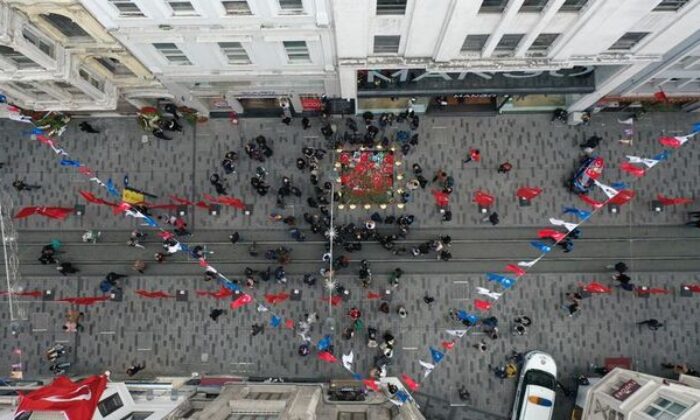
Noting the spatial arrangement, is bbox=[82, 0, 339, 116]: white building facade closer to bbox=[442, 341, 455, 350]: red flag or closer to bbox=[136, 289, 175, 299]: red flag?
bbox=[136, 289, 175, 299]: red flag

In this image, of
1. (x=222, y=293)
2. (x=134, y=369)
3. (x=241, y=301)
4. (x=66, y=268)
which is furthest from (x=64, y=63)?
(x=134, y=369)

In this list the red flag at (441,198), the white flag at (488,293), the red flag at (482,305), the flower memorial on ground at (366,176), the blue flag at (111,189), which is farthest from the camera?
the flower memorial on ground at (366,176)

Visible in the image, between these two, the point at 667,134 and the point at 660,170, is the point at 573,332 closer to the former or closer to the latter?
the point at 660,170

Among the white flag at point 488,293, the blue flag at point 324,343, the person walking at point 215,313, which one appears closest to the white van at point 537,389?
the white flag at point 488,293

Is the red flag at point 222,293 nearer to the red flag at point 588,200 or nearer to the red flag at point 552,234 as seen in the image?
the red flag at point 552,234

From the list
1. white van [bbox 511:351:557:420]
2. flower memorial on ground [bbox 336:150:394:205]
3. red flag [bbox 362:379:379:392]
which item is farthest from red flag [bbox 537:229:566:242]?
red flag [bbox 362:379:379:392]
